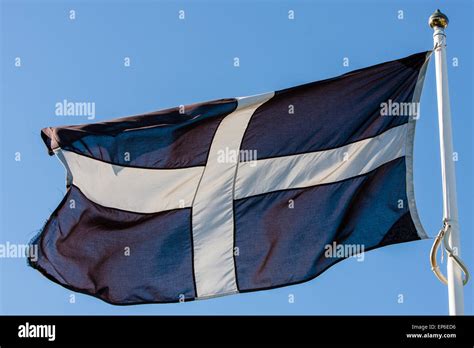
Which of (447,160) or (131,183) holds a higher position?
(131,183)

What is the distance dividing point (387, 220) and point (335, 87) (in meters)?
1.97

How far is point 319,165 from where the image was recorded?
45.0 ft

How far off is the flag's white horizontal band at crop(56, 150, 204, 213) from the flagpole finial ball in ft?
11.4

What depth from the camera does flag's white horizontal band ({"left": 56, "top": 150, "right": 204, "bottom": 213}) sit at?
548 inches

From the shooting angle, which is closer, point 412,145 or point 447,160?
point 447,160

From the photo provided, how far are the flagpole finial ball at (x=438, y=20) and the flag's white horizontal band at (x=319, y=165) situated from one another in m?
1.36

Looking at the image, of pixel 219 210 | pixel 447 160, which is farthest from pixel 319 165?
pixel 447 160

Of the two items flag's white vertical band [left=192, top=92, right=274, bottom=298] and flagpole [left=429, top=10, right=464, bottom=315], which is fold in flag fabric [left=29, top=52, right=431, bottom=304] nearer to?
flag's white vertical band [left=192, top=92, right=274, bottom=298]

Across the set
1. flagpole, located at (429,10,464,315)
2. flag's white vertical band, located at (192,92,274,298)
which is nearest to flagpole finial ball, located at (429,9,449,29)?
flagpole, located at (429,10,464,315)

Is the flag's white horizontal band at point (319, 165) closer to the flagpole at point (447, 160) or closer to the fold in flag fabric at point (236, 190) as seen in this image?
the fold in flag fabric at point (236, 190)

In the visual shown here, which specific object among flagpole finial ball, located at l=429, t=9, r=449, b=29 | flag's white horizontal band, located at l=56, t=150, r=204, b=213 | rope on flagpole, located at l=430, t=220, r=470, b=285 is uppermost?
flagpole finial ball, located at l=429, t=9, r=449, b=29

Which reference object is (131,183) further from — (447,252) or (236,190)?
(447,252)

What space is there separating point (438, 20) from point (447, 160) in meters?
1.94

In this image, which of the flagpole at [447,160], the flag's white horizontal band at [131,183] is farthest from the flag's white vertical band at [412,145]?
the flag's white horizontal band at [131,183]
